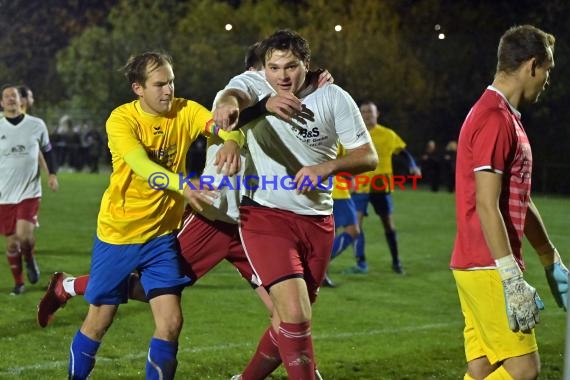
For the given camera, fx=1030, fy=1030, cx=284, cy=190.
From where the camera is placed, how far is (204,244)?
6352 mm

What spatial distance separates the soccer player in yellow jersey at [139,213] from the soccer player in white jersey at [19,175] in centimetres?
481

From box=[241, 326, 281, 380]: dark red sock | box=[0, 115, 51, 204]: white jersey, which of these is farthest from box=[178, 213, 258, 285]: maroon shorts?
box=[0, 115, 51, 204]: white jersey

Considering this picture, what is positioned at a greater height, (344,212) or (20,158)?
(20,158)

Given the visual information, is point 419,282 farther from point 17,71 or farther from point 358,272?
point 17,71

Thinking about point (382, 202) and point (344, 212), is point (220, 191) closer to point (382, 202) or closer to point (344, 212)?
point (344, 212)

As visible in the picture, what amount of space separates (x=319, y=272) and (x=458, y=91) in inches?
1205

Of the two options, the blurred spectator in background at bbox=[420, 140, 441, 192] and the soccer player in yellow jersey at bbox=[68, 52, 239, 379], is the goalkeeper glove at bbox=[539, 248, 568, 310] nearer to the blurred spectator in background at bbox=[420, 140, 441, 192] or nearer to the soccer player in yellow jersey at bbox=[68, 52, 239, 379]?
the soccer player in yellow jersey at bbox=[68, 52, 239, 379]

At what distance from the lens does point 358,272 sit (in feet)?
41.8

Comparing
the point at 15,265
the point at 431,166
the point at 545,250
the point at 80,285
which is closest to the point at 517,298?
the point at 545,250

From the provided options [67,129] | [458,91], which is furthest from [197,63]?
[458,91]

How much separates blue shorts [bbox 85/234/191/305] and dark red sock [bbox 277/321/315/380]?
2.61 feet

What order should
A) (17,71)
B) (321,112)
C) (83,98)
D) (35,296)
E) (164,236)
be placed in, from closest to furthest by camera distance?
(321,112) → (164,236) → (35,296) → (83,98) → (17,71)

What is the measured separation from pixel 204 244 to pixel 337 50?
106 ft

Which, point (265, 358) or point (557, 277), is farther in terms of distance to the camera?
point (265, 358)
